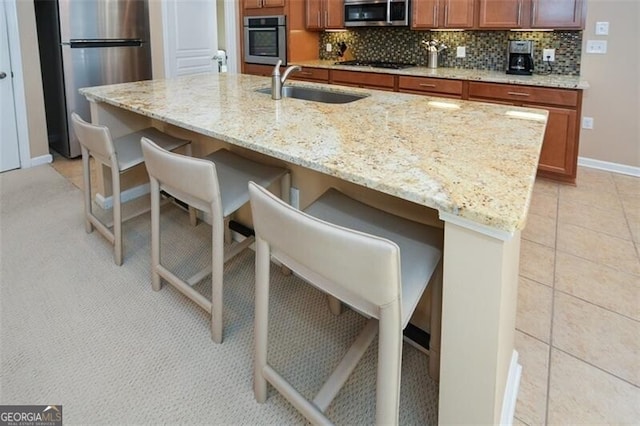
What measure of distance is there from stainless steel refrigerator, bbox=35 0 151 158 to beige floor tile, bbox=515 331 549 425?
4388 mm

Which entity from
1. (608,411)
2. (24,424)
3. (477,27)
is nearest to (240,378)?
(24,424)

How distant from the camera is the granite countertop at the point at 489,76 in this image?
3459mm

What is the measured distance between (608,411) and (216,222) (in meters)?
1.56

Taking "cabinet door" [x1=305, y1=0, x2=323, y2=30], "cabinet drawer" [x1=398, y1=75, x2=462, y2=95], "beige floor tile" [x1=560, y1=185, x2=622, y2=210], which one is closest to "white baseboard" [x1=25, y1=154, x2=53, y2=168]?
"cabinet door" [x1=305, y1=0, x2=323, y2=30]

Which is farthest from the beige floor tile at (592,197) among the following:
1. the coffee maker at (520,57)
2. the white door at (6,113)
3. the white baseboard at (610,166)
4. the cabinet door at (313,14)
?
the white door at (6,113)

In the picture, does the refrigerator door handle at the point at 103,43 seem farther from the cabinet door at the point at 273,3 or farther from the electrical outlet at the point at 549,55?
the electrical outlet at the point at 549,55

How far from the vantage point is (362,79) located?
4480mm

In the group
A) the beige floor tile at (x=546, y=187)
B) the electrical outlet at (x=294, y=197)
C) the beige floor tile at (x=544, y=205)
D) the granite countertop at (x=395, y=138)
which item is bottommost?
the beige floor tile at (x=544, y=205)

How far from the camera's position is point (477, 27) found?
395 centimetres

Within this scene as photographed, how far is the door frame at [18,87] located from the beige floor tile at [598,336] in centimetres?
457

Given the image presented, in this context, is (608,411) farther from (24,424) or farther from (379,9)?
(379,9)

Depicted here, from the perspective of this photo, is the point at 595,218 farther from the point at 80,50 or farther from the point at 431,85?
the point at 80,50

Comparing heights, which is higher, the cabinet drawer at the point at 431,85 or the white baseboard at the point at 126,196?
the cabinet drawer at the point at 431,85

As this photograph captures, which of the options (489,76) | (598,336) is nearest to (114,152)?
(598,336)
